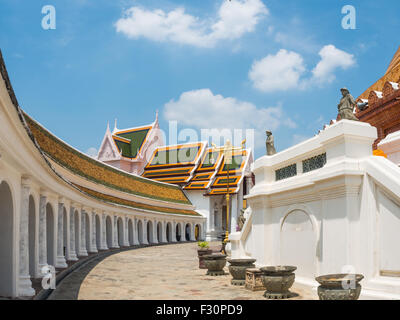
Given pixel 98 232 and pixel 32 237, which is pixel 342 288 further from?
pixel 98 232

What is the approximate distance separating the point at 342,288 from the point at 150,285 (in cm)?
725

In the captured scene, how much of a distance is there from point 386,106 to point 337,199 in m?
7.82

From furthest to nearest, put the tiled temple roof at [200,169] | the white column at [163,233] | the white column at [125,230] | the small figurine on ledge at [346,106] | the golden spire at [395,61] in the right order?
the tiled temple roof at [200,169] < the white column at [163,233] < the white column at [125,230] < the golden spire at [395,61] < the small figurine on ledge at [346,106]

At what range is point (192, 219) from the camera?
4888 cm

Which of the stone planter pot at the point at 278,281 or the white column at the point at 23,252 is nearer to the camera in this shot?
the stone planter pot at the point at 278,281

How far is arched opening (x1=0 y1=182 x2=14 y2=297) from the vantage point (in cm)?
1074

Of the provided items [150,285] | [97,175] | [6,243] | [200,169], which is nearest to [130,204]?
[97,175]

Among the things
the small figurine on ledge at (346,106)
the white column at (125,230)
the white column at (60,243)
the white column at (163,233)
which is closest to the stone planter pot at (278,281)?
the small figurine on ledge at (346,106)

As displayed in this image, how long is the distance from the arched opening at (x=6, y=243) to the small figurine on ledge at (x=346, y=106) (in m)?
8.48

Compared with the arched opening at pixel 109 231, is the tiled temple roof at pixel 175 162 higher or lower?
higher

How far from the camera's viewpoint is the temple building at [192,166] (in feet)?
171

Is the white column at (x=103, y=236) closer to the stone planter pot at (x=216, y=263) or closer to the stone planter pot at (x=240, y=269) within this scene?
the stone planter pot at (x=216, y=263)

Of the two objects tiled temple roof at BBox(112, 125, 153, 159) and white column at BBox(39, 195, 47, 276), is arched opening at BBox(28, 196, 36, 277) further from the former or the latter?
tiled temple roof at BBox(112, 125, 153, 159)
